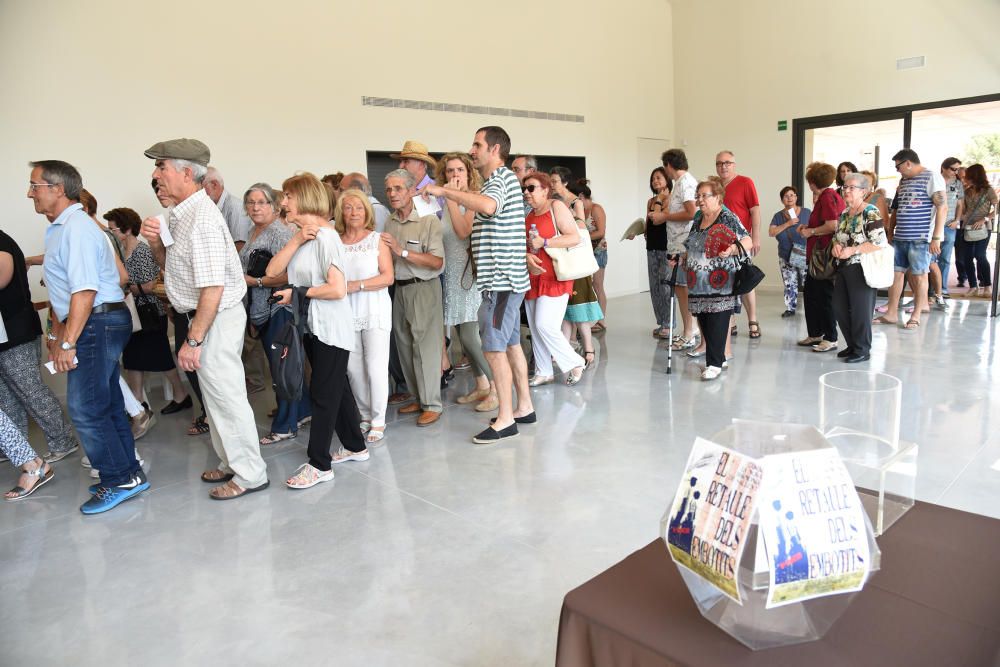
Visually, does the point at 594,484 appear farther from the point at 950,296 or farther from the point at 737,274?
the point at 950,296

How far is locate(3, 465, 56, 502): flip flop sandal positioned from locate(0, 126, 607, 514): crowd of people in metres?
0.01

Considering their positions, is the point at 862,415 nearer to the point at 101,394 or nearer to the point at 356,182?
the point at 101,394

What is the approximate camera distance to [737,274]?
4.86 metres

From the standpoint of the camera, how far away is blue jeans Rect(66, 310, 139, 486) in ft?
10.8

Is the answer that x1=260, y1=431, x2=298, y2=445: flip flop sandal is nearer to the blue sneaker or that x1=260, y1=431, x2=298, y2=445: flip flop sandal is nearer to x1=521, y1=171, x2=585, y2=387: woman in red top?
the blue sneaker

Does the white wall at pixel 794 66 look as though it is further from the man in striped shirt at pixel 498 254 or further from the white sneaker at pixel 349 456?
the white sneaker at pixel 349 456

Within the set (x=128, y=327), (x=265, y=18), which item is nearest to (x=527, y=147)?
(x=265, y=18)

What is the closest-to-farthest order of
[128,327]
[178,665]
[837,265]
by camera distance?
[178,665], [128,327], [837,265]

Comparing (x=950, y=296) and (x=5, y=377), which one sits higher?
(x=5, y=377)

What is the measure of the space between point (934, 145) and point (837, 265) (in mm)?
5206

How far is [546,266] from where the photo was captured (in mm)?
4633

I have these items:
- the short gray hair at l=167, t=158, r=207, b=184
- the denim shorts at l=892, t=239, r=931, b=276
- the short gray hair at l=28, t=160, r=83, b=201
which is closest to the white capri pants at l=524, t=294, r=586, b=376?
the short gray hair at l=167, t=158, r=207, b=184

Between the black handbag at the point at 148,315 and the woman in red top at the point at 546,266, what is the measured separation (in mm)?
2522

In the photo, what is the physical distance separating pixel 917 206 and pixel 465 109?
197 inches
